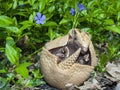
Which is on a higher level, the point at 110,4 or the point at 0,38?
the point at 110,4

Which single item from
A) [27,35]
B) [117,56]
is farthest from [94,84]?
[27,35]

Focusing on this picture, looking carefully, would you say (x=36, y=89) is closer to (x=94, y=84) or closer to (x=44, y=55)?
(x=44, y=55)

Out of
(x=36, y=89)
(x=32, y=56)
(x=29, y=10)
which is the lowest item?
(x=36, y=89)

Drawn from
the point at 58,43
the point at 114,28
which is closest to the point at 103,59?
the point at 114,28

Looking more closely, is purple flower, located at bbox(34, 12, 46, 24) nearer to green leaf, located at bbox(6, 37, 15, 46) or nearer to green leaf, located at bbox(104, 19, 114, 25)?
green leaf, located at bbox(6, 37, 15, 46)

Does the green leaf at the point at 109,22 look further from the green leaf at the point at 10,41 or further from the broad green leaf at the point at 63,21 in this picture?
the green leaf at the point at 10,41

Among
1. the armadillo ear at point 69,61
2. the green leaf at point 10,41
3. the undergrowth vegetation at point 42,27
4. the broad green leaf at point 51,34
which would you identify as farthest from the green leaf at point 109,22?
the green leaf at point 10,41

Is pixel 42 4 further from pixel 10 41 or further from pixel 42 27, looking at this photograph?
pixel 10 41
